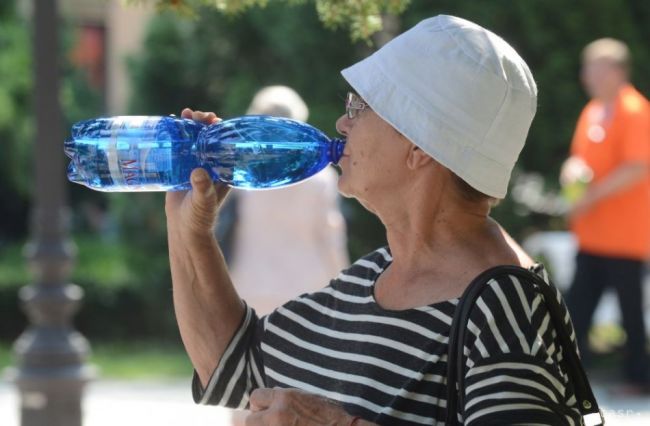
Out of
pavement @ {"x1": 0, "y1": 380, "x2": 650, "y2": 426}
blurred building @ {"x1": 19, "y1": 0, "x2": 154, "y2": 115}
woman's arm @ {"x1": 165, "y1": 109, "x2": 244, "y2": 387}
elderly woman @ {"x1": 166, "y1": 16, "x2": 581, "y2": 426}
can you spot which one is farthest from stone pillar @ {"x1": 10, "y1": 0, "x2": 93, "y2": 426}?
blurred building @ {"x1": 19, "y1": 0, "x2": 154, "y2": 115}

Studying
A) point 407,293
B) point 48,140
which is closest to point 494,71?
point 407,293

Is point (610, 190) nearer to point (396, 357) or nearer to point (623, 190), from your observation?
point (623, 190)

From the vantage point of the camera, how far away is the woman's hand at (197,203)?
2.39 metres

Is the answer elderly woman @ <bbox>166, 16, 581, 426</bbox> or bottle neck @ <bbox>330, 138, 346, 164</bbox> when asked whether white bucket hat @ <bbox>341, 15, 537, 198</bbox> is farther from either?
bottle neck @ <bbox>330, 138, 346, 164</bbox>

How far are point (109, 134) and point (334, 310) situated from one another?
547mm

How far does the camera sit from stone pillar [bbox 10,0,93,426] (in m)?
7.22

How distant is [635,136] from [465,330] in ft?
19.2

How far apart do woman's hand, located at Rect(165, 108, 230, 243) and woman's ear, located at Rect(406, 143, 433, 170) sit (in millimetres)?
389

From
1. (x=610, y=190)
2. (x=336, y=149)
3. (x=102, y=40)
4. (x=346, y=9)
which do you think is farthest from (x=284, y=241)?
(x=102, y=40)

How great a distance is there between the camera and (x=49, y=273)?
7363 millimetres

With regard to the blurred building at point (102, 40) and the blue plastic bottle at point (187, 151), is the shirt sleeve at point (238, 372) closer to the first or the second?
the blue plastic bottle at point (187, 151)

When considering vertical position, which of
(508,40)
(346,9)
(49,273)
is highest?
(508,40)

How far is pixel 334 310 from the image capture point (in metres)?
2.39

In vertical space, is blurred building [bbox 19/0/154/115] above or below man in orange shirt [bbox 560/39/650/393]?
above
